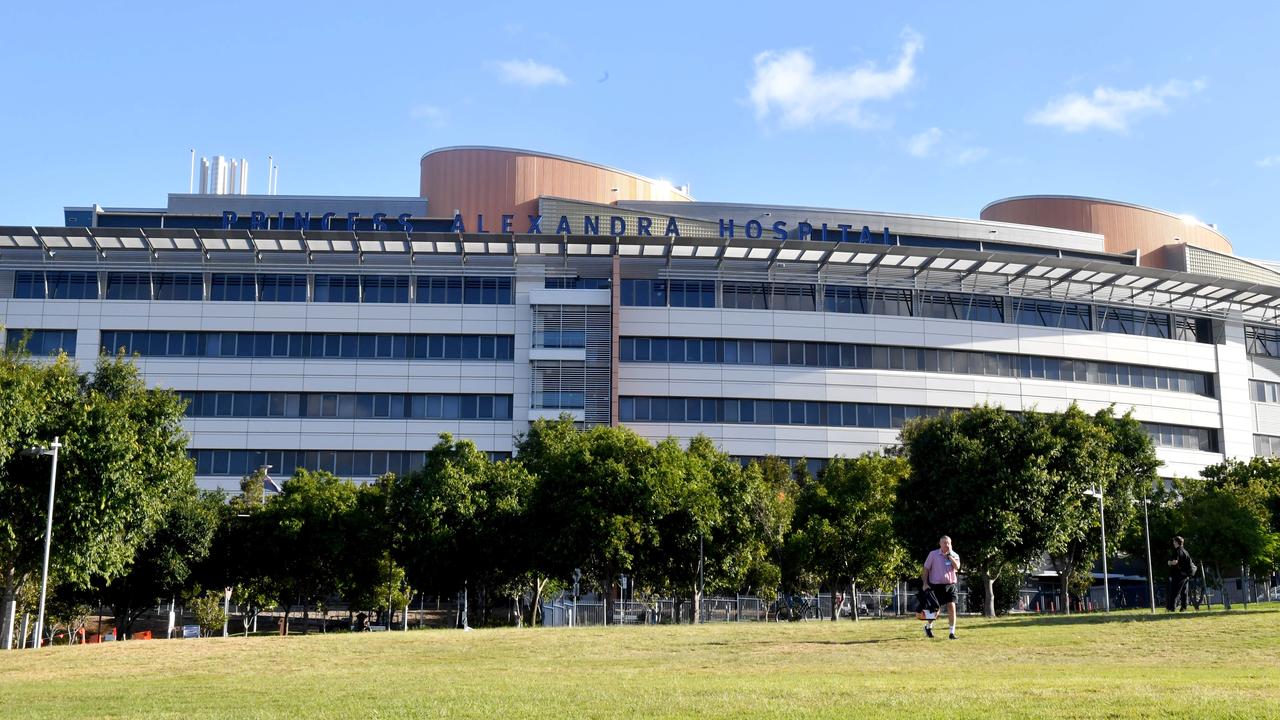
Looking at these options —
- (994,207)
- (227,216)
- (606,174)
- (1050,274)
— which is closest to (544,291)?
(606,174)

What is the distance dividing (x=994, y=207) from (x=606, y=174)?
35.8 meters

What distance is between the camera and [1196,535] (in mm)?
48562

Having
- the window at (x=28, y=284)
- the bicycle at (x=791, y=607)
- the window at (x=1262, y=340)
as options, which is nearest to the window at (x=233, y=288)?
the window at (x=28, y=284)

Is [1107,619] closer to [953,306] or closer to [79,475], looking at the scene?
[79,475]

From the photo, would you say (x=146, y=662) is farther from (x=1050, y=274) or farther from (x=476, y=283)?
(x=1050, y=274)

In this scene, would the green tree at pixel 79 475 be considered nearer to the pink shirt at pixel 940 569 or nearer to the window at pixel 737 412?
the pink shirt at pixel 940 569

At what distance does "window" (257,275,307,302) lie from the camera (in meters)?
82.6

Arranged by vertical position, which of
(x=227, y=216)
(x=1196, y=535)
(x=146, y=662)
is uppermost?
(x=227, y=216)

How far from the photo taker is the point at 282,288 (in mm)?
82875

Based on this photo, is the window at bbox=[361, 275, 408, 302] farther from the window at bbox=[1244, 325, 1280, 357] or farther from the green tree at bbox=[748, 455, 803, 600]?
the window at bbox=[1244, 325, 1280, 357]

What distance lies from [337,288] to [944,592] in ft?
211

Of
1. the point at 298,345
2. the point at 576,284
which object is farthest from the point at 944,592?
the point at 298,345

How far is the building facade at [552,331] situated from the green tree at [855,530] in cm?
1833

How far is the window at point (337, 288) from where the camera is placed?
82.9 metres
